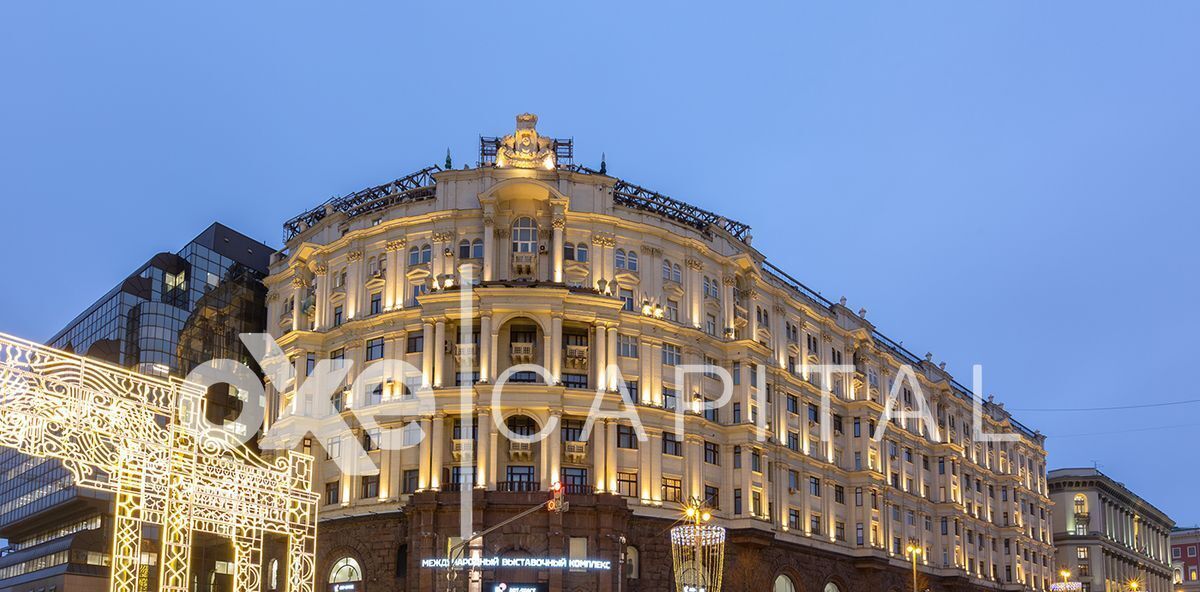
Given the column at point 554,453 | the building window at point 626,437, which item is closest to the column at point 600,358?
the building window at point 626,437

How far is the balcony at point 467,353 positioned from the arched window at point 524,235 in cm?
813

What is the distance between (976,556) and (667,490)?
60.6 m

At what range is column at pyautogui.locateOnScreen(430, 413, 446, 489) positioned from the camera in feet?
273

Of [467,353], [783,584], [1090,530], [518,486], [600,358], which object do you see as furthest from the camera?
[1090,530]

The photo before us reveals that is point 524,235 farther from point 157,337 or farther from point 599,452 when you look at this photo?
point 157,337

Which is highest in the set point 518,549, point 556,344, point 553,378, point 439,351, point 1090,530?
point 556,344

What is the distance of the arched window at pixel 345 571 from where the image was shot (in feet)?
281

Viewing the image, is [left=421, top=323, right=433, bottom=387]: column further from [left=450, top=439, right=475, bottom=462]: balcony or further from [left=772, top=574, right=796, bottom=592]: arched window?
[left=772, top=574, right=796, bottom=592]: arched window

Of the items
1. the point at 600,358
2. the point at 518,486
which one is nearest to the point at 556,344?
the point at 600,358

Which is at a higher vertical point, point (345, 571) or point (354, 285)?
point (354, 285)

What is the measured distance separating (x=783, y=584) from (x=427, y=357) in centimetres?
3359

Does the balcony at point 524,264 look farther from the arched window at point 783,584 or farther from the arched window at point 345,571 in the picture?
the arched window at point 783,584

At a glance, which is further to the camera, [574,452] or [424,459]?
[574,452]

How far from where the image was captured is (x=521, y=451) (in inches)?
3285
